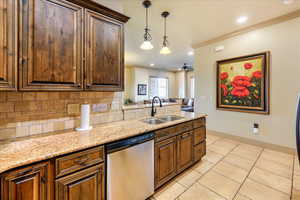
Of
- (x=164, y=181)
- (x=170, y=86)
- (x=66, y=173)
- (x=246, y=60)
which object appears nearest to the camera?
(x=66, y=173)

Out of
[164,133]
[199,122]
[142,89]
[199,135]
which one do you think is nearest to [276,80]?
[199,122]

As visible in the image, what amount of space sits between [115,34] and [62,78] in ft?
2.80

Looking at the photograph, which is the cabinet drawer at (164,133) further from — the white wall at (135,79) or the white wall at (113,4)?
the white wall at (135,79)

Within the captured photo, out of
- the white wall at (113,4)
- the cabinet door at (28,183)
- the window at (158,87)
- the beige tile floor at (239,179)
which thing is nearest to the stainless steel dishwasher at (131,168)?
the beige tile floor at (239,179)

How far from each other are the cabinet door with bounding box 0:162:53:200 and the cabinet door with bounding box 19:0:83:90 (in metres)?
0.68

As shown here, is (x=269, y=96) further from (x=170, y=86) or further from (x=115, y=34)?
(x=170, y=86)

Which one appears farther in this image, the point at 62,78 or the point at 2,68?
the point at 62,78

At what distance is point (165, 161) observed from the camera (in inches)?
69.9

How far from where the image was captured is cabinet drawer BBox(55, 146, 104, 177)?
101 cm

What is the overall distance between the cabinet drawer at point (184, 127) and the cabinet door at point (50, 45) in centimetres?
139

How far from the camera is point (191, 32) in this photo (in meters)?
3.46

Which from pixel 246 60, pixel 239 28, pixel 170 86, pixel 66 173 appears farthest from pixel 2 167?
pixel 170 86

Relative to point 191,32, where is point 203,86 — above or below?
below

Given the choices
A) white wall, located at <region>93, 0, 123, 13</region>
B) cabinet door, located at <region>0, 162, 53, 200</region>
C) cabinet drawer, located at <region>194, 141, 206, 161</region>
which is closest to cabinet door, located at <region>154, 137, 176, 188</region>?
cabinet drawer, located at <region>194, 141, 206, 161</region>
